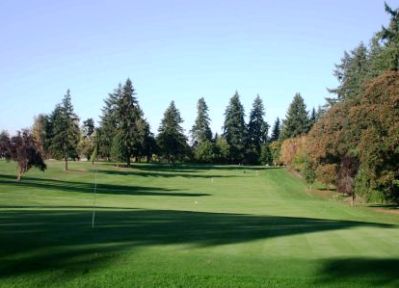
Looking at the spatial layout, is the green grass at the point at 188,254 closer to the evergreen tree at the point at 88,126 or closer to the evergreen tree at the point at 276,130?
the evergreen tree at the point at 88,126

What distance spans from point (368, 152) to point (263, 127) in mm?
124247

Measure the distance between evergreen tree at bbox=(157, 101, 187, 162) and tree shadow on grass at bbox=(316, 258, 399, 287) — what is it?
11685cm

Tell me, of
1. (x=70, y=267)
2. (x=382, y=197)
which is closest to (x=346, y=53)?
(x=382, y=197)

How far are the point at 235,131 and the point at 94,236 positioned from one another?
13404 centimetres

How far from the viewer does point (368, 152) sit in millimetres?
36250

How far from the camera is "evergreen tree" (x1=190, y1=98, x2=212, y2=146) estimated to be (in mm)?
151137

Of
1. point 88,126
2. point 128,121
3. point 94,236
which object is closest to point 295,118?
point 128,121

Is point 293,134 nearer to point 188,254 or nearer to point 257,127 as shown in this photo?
point 257,127

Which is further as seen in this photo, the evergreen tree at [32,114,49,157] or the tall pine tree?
the tall pine tree

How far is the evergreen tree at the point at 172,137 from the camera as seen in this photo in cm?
12950

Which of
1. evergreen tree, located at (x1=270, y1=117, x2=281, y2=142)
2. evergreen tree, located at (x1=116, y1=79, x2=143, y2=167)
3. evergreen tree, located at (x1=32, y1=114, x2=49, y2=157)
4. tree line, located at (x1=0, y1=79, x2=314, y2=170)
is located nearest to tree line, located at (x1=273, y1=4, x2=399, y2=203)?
tree line, located at (x1=0, y1=79, x2=314, y2=170)

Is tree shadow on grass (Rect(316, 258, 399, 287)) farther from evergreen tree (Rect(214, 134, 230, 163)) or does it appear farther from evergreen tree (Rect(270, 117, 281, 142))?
evergreen tree (Rect(270, 117, 281, 142))

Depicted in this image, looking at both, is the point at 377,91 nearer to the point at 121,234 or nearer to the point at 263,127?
the point at 121,234

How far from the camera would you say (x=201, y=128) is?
152 meters
